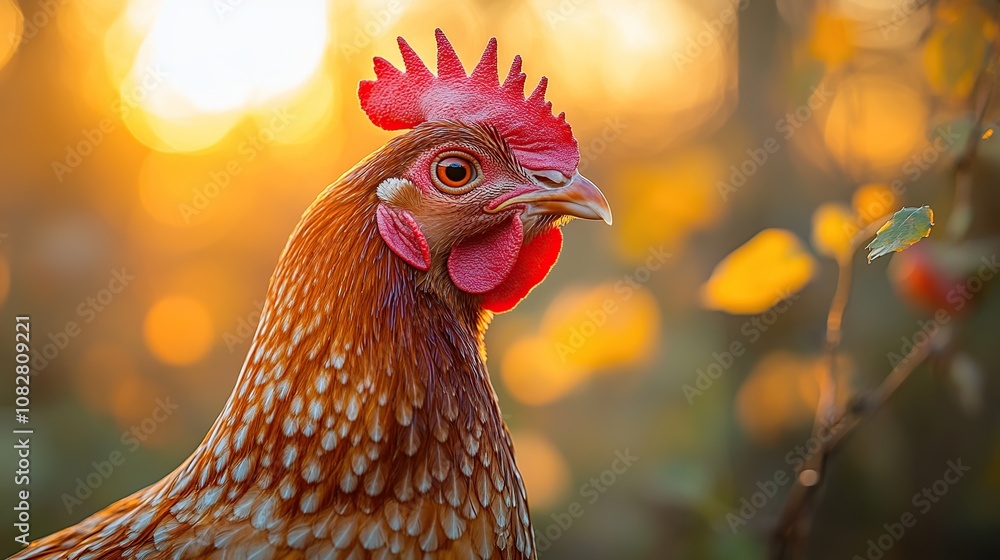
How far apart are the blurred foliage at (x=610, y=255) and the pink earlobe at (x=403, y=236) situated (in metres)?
1.77

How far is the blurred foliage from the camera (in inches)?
151

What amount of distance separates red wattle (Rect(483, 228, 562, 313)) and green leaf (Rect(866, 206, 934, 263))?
828 millimetres

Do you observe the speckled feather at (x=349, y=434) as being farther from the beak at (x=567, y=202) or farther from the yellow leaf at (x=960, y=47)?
the yellow leaf at (x=960, y=47)

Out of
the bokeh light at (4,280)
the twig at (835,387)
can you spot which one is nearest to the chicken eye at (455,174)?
the twig at (835,387)

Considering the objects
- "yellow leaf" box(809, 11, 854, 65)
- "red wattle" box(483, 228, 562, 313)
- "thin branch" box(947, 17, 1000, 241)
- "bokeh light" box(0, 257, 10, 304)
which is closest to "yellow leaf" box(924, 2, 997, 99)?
"thin branch" box(947, 17, 1000, 241)

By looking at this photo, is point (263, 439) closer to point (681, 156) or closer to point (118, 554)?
point (118, 554)

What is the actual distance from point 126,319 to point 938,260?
505cm

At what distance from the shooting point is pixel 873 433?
4344mm

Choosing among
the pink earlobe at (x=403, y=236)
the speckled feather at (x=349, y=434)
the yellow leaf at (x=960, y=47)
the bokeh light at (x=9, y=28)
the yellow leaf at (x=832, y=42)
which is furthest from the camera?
the bokeh light at (x=9, y=28)

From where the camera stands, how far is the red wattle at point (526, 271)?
1.90 metres

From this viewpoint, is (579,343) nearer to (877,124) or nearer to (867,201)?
(867,201)

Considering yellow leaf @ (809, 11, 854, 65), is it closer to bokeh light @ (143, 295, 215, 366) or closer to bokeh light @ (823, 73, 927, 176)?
bokeh light @ (823, 73, 927, 176)

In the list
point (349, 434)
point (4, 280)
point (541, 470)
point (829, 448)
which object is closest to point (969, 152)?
point (829, 448)

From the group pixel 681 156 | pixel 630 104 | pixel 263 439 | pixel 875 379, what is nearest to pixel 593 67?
pixel 630 104
